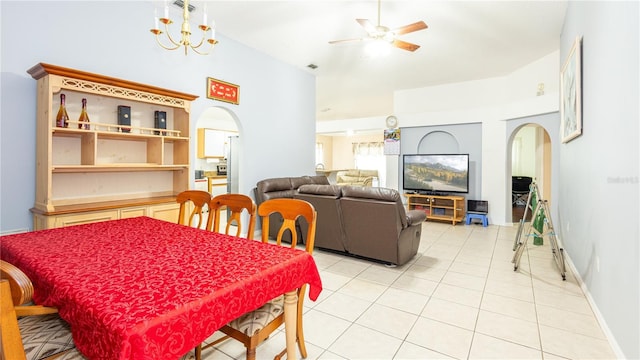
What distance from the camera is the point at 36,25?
105 inches

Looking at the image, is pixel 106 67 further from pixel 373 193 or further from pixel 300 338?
pixel 300 338

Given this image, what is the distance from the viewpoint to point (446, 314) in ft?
7.86

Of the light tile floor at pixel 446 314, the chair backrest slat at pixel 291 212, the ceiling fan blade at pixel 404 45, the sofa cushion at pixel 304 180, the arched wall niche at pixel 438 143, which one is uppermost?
the ceiling fan blade at pixel 404 45

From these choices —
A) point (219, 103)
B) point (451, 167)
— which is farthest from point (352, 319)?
point (451, 167)

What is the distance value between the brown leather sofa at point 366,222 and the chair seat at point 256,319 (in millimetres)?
1920

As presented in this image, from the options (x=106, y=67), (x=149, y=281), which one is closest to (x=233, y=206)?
(x=149, y=281)

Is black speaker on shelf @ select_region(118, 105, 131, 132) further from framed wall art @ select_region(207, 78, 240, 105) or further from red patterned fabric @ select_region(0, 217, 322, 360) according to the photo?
red patterned fabric @ select_region(0, 217, 322, 360)

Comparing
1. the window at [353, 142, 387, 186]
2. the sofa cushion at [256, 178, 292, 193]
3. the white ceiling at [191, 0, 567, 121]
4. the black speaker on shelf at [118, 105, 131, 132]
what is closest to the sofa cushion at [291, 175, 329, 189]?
the sofa cushion at [256, 178, 292, 193]

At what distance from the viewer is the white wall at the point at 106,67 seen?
8.43 feet

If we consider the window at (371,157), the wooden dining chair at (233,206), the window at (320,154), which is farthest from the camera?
the window at (320,154)

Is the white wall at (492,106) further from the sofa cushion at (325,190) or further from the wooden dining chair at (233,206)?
the wooden dining chair at (233,206)

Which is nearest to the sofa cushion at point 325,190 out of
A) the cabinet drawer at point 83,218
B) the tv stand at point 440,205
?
the cabinet drawer at point 83,218

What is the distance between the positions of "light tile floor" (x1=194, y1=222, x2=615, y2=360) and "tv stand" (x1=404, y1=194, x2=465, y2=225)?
2.23m

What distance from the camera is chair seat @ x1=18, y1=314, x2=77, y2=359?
1136 millimetres
